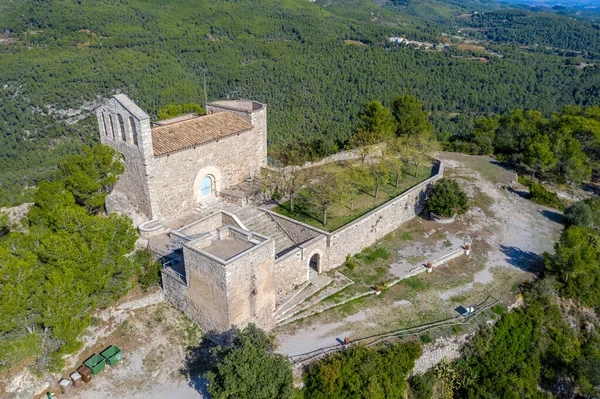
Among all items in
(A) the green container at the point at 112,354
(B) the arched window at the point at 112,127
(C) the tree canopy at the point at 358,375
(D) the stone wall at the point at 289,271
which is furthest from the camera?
(B) the arched window at the point at 112,127

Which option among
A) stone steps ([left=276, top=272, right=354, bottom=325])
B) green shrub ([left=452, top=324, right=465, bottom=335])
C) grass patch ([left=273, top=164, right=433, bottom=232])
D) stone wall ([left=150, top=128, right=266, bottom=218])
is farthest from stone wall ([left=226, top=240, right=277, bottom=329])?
green shrub ([left=452, top=324, right=465, bottom=335])

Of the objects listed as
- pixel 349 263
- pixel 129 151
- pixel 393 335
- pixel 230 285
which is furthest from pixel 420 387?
pixel 129 151

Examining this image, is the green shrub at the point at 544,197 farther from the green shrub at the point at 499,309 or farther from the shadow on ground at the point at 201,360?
the shadow on ground at the point at 201,360

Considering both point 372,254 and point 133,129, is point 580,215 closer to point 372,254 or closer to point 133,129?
point 372,254

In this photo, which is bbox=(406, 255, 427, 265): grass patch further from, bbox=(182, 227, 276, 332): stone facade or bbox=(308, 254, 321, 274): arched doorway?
bbox=(182, 227, 276, 332): stone facade

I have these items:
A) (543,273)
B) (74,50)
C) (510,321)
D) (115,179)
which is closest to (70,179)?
(115,179)

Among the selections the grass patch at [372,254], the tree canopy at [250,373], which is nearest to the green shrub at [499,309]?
the grass patch at [372,254]
